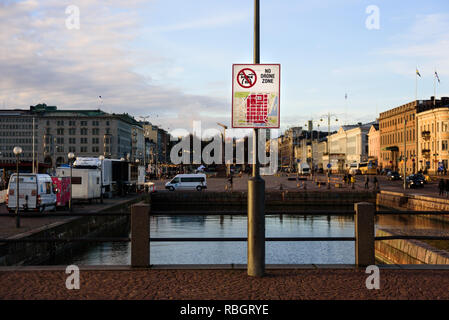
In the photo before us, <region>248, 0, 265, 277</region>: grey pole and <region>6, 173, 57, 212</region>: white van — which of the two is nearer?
<region>248, 0, 265, 277</region>: grey pole

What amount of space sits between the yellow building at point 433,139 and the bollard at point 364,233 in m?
94.7

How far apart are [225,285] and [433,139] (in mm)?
108116

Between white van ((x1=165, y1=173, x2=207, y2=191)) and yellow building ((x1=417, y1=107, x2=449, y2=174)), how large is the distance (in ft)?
162

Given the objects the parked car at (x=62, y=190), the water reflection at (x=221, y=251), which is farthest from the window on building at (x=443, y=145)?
the parked car at (x=62, y=190)

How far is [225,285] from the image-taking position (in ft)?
31.5

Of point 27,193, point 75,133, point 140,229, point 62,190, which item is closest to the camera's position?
point 140,229

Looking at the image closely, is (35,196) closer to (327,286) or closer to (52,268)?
(52,268)

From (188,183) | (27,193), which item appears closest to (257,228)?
(27,193)

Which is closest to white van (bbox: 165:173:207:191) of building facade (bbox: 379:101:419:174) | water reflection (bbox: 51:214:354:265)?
water reflection (bbox: 51:214:354:265)

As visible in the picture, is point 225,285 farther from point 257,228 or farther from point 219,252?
point 219,252

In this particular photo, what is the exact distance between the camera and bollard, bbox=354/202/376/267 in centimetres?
1102

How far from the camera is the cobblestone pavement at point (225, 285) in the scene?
8.83m

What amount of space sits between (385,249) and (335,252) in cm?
368

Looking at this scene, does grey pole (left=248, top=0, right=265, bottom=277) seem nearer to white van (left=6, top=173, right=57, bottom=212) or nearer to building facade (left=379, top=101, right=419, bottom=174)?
white van (left=6, top=173, right=57, bottom=212)
